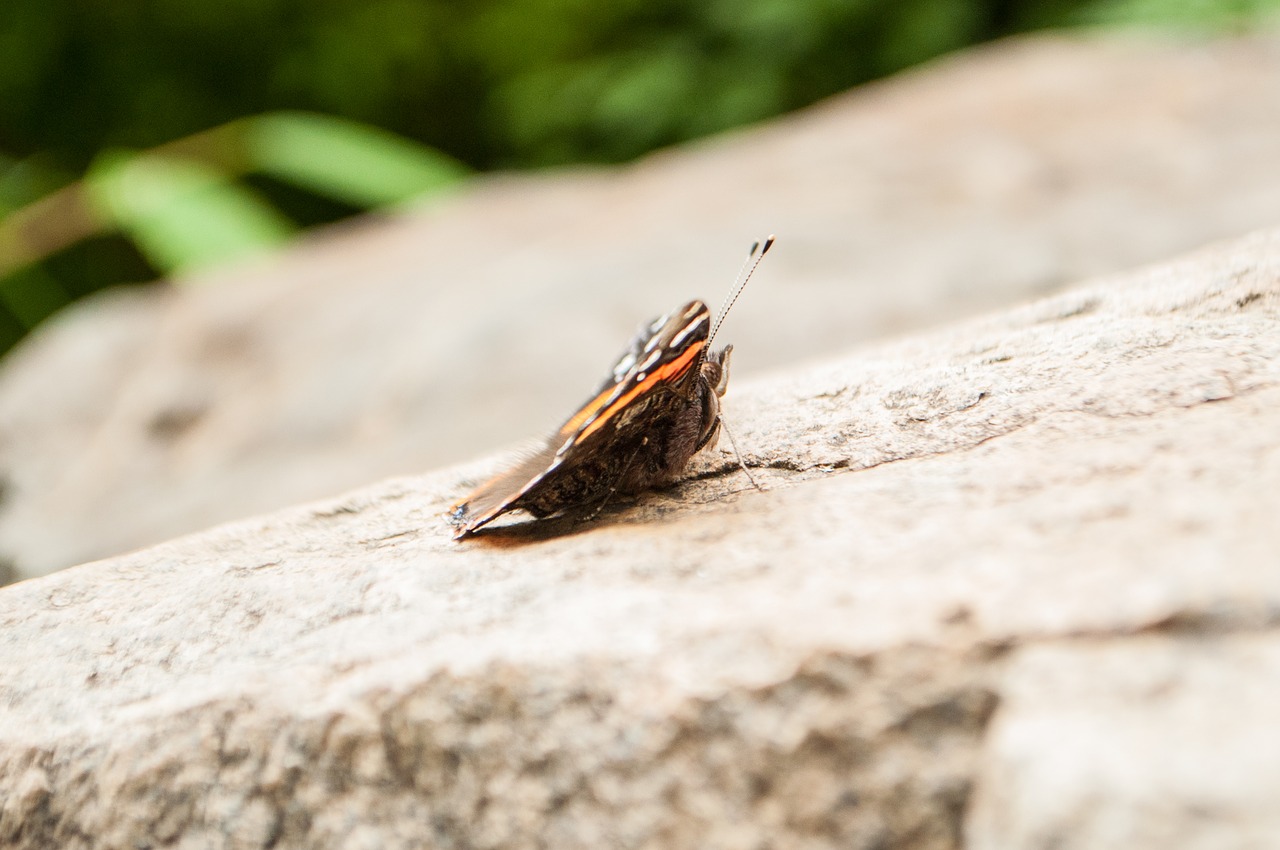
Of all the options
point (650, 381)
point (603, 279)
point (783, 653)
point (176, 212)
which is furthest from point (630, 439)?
point (176, 212)

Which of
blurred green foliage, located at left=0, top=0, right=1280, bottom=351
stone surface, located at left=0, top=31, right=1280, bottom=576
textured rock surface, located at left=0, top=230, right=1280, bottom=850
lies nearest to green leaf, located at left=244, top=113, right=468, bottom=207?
blurred green foliage, located at left=0, top=0, right=1280, bottom=351

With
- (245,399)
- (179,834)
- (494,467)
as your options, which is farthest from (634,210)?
(179,834)

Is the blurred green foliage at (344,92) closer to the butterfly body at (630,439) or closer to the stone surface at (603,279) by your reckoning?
the stone surface at (603,279)

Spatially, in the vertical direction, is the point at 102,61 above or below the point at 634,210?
above

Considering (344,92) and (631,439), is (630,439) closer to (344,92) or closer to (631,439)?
(631,439)

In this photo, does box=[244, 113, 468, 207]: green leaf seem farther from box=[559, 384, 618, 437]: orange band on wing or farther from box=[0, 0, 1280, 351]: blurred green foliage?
box=[559, 384, 618, 437]: orange band on wing

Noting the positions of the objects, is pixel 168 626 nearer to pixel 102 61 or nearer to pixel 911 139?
pixel 911 139

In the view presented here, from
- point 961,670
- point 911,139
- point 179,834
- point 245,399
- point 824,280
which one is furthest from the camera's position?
point 911,139
